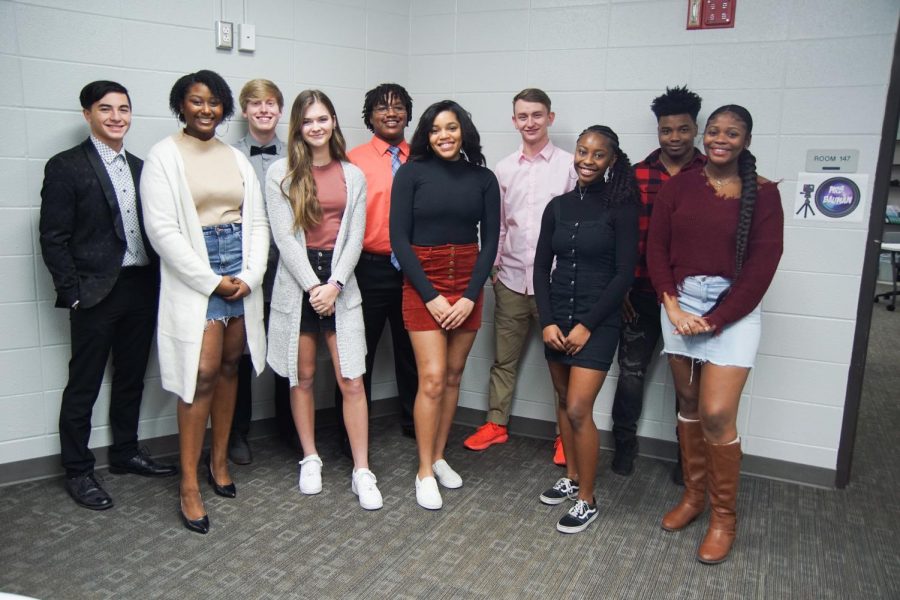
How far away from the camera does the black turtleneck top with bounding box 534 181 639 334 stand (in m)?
2.59

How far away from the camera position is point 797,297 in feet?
10.1

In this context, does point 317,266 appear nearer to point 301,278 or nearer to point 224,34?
point 301,278

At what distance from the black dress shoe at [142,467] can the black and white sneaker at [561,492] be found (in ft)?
5.28

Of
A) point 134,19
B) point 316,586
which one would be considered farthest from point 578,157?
point 134,19

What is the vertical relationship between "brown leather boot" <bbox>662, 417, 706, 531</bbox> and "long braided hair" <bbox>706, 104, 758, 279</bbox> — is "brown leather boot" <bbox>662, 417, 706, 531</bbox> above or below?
below

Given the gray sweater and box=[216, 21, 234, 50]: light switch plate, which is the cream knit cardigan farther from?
box=[216, 21, 234, 50]: light switch plate

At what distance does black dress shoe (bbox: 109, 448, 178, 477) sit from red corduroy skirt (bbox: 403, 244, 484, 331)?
126 cm

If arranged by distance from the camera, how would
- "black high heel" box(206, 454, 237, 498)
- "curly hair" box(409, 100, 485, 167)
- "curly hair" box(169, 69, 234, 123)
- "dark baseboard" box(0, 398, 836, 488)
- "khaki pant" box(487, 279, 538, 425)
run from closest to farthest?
"curly hair" box(169, 69, 234, 123)
"curly hair" box(409, 100, 485, 167)
"black high heel" box(206, 454, 237, 498)
"dark baseboard" box(0, 398, 836, 488)
"khaki pant" box(487, 279, 538, 425)

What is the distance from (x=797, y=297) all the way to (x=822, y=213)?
0.37 meters

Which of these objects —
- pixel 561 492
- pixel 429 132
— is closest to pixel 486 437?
pixel 561 492

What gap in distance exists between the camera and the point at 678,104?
2.94 m

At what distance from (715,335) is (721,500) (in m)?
0.60

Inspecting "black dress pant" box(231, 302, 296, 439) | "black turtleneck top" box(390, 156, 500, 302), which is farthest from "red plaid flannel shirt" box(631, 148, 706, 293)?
"black dress pant" box(231, 302, 296, 439)

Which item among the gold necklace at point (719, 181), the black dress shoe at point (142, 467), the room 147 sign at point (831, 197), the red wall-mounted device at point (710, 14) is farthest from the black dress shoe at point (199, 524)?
the red wall-mounted device at point (710, 14)
